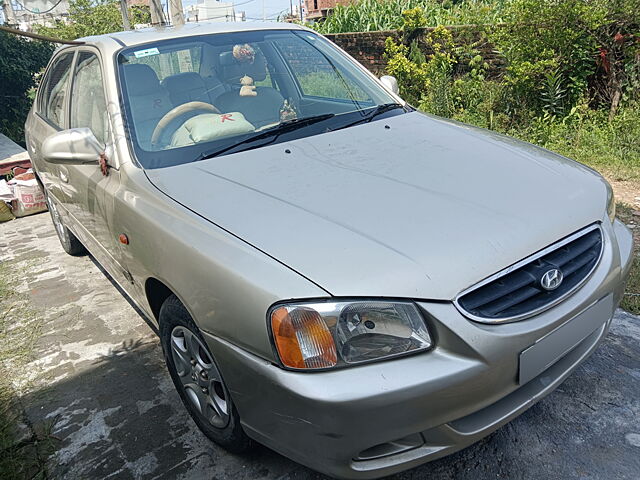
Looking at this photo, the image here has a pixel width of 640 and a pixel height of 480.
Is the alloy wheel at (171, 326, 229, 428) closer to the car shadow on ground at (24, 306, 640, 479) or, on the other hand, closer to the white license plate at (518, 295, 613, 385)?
the car shadow on ground at (24, 306, 640, 479)

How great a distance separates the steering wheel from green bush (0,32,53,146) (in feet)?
24.7

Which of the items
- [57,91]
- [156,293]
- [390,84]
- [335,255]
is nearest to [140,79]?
[156,293]

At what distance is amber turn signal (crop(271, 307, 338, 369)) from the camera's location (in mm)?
1596

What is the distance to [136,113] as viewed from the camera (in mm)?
2631

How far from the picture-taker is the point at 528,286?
1.73 m

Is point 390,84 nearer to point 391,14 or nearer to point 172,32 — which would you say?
point 172,32

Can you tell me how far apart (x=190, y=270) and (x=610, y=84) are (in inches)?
216

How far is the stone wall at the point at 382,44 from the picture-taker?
7.21 metres

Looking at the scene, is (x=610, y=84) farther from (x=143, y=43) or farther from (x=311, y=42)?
(x=143, y=43)

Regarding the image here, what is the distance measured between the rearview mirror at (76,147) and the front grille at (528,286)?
192cm

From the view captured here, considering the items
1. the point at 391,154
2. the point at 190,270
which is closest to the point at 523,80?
the point at 391,154

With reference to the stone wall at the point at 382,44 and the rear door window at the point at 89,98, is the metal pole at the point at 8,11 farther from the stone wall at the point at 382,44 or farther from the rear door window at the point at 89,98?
the rear door window at the point at 89,98

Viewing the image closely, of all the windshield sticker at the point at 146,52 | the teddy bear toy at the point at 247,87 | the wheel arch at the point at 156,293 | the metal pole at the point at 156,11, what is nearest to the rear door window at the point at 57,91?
the windshield sticker at the point at 146,52

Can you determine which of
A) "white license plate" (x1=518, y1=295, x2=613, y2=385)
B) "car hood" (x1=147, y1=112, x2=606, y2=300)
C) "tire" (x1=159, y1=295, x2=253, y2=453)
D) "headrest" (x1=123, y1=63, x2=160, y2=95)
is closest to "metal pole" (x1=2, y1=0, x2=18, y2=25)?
"headrest" (x1=123, y1=63, x2=160, y2=95)
